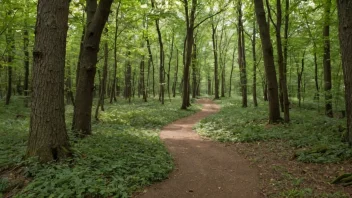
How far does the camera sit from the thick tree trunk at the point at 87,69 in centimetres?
760

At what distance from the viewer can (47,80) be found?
5.18 m

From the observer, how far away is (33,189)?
4.29 m

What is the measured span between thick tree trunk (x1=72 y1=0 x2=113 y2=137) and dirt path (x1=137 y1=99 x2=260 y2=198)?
10.9 ft

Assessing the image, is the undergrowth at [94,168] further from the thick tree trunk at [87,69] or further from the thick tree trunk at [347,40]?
the thick tree trunk at [347,40]

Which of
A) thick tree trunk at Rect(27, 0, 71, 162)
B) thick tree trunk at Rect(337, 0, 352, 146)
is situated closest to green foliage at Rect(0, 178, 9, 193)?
thick tree trunk at Rect(27, 0, 71, 162)

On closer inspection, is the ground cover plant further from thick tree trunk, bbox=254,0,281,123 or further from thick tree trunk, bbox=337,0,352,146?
thick tree trunk, bbox=337,0,352,146

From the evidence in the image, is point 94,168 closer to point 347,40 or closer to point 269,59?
point 347,40

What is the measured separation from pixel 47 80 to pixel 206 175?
4.54m

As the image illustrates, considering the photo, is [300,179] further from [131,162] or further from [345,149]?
[131,162]

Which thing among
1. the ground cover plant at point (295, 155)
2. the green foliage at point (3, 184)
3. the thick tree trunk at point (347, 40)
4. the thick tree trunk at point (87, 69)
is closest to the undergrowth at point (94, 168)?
the green foliage at point (3, 184)

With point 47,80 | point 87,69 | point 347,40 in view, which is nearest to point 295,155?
point 347,40

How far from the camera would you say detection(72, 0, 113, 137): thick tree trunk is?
24.9ft

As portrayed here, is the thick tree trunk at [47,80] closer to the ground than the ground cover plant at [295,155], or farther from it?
farther from it

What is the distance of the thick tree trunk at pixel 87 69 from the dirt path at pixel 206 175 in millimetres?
3313
